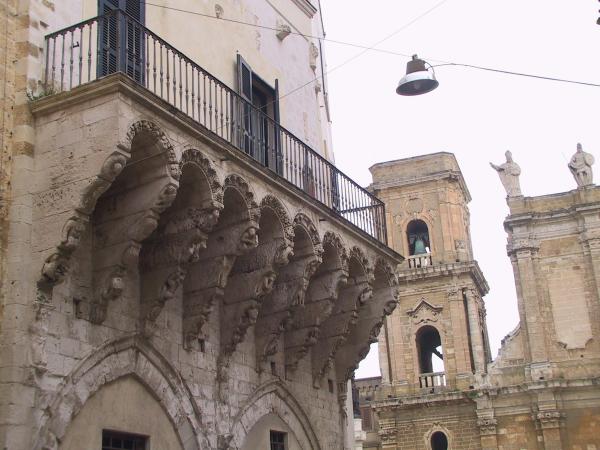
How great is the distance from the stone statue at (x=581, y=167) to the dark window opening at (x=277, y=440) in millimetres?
→ 24591

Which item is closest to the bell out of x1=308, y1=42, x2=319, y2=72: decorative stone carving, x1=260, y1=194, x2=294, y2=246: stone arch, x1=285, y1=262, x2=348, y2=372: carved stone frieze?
x1=285, y1=262, x2=348, y2=372: carved stone frieze

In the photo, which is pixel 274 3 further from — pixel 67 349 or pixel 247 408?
pixel 67 349

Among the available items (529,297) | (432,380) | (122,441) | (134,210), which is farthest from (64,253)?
(432,380)

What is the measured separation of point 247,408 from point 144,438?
209 cm

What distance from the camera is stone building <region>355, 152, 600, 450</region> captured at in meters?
31.7

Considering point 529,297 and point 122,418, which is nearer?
point 122,418

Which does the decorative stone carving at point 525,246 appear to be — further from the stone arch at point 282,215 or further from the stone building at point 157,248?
the stone arch at point 282,215

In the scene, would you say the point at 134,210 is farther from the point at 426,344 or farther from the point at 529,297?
the point at 426,344

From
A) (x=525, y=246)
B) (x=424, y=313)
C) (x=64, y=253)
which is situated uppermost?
(x=525, y=246)

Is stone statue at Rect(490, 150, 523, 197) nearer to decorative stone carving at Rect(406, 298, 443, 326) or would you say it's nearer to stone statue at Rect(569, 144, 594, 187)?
stone statue at Rect(569, 144, 594, 187)

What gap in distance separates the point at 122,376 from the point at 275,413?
11.4 feet

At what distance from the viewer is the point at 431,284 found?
35.4 m

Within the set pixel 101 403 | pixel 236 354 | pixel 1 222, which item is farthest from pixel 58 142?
pixel 236 354

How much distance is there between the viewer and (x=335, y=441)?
13.7 m
